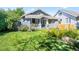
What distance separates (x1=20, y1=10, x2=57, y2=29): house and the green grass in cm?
9

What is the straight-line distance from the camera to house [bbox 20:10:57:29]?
3701 mm

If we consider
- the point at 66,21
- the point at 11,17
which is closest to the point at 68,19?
the point at 66,21

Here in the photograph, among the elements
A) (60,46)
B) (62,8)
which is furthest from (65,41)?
(62,8)

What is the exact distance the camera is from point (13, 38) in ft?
12.2

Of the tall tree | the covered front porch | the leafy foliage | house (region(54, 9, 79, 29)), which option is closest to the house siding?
house (region(54, 9, 79, 29))

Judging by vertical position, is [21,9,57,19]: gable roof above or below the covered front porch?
above

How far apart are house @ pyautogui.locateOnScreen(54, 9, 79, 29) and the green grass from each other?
24cm

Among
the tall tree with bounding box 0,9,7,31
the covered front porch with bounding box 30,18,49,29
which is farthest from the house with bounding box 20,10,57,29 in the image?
the tall tree with bounding box 0,9,7,31

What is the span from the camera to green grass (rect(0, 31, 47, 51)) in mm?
3693

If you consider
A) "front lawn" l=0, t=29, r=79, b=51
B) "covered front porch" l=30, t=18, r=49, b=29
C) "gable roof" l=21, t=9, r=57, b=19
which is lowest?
"front lawn" l=0, t=29, r=79, b=51

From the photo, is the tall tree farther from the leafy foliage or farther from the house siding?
the house siding

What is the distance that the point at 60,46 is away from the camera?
146 inches

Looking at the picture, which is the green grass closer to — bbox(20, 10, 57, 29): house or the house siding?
bbox(20, 10, 57, 29): house
